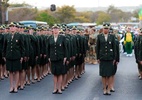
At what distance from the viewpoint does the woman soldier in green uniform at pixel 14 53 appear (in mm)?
11844

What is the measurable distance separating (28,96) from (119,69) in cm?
774

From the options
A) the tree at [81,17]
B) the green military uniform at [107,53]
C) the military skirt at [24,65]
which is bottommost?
the tree at [81,17]

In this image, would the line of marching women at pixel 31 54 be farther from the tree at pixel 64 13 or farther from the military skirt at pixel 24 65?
the tree at pixel 64 13

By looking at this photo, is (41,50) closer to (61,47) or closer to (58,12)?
(61,47)

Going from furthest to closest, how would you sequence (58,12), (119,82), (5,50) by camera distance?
(58,12), (119,82), (5,50)

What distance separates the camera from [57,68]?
38.4 ft

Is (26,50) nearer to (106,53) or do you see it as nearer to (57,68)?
(57,68)

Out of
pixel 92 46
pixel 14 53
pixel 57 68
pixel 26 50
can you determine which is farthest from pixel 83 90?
pixel 92 46

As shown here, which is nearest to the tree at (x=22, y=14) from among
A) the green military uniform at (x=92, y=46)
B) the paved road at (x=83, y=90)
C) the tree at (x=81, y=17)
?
the tree at (x=81, y=17)

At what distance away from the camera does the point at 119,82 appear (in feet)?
46.3

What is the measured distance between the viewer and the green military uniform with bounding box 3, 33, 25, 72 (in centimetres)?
1184

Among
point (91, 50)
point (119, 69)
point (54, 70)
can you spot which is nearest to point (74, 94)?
point (54, 70)

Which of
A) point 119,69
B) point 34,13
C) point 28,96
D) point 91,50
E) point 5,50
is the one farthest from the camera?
point 34,13

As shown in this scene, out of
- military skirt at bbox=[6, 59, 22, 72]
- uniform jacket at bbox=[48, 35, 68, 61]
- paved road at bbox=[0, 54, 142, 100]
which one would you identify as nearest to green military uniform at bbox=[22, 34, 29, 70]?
military skirt at bbox=[6, 59, 22, 72]
